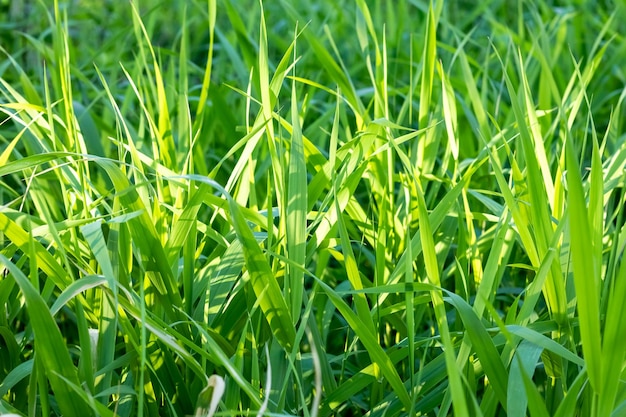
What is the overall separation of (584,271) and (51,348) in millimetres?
Result: 395

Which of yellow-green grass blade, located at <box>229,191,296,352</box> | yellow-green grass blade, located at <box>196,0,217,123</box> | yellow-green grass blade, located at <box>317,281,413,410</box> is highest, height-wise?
yellow-green grass blade, located at <box>196,0,217,123</box>

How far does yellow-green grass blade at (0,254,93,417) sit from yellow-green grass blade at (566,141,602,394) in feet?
1.22

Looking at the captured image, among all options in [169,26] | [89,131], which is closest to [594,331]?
[89,131]

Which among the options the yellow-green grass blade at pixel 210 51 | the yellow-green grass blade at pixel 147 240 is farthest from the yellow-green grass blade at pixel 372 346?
the yellow-green grass blade at pixel 210 51

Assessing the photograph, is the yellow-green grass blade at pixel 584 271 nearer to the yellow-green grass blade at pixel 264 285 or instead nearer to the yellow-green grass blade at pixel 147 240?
the yellow-green grass blade at pixel 264 285

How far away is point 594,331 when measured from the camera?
1.76 feet

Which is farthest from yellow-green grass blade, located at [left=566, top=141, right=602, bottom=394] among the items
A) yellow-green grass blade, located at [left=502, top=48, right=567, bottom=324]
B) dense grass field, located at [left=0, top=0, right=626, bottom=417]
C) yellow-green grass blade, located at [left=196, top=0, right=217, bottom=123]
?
→ yellow-green grass blade, located at [left=196, top=0, right=217, bottom=123]

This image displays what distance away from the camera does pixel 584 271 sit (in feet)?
1.73

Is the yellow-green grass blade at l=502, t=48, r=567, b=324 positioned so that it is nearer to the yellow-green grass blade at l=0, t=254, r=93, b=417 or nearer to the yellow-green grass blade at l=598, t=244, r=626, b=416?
the yellow-green grass blade at l=598, t=244, r=626, b=416

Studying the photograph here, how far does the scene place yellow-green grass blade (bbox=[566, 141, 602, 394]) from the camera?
0.52 metres

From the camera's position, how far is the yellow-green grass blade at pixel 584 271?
0.52 m

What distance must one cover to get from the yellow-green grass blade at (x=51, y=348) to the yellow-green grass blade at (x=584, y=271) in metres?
0.37

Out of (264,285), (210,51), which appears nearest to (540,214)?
(264,285)

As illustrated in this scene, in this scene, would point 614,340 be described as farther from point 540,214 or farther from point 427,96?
point 427,96
